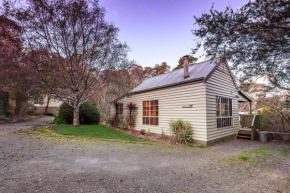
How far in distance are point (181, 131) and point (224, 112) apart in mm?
2888

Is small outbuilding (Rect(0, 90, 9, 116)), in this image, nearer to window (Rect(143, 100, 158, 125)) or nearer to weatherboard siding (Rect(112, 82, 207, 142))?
weatherboard siding (Rect(112, 82, 207, 142))

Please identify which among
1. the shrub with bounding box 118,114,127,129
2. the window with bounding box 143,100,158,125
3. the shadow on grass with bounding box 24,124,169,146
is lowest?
the shadow on grass with bounding box 24,124,169,146

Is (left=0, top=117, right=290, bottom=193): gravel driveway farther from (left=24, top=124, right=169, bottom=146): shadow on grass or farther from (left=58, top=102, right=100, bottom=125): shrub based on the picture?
(left=58, top=102, right=100, bottom=125): shrub

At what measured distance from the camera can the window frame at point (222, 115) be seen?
7.76 meters

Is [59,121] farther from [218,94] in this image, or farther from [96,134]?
[218,94]

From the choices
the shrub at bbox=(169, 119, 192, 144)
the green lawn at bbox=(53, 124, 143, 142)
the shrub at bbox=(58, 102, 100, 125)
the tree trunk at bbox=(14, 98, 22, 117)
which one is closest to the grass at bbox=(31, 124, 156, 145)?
the green lawn at bbox=(53, 124, 143, 142)

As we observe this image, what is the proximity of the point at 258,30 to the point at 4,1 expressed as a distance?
12.0 m

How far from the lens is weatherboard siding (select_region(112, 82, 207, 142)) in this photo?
22.9 feet

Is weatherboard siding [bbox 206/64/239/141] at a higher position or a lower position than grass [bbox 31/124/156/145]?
higher

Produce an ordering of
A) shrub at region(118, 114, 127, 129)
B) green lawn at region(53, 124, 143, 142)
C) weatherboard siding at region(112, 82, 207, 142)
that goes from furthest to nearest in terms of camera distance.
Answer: shrub at region(118, 114, 127, 129)
green lawn at region(53, 124, 143, 142)
weatherboard siding at region(112, 82, 207, 142)

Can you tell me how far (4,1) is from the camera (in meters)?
8.48

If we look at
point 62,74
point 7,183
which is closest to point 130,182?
point 7,183

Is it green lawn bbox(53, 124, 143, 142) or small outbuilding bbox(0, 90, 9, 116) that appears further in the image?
small outbuilding bbox(0, 90, 9, 116)

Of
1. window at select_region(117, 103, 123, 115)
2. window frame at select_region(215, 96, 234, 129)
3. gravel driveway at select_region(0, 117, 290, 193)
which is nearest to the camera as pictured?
gravel driveway at select_region(0, 117, 290, 193)
